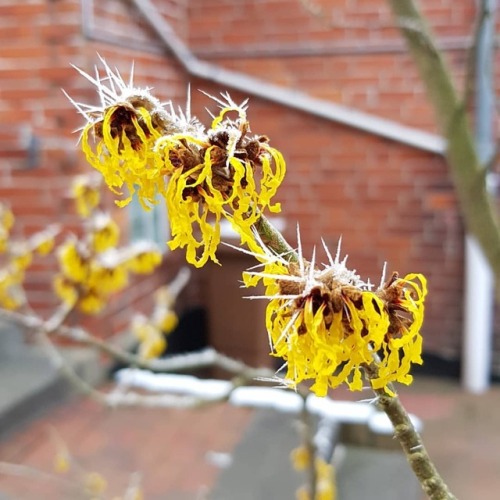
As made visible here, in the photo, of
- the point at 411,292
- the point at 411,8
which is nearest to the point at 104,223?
the point at 411,8

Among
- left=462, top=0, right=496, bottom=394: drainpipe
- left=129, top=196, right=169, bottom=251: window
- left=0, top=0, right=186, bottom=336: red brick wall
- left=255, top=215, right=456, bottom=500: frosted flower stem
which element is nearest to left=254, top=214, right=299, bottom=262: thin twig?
left=255, top=215, right=456, bottom=500: frosted flower stem

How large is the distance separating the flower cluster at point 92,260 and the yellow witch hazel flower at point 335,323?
1099mm

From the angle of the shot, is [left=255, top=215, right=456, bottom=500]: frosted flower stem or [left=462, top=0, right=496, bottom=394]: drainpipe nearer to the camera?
[left=255, top=215, right=456, bottom=500]: frosted flower stem

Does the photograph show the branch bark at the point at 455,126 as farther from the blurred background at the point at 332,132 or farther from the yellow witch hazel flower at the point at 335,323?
the blurred background at the point at 332,132

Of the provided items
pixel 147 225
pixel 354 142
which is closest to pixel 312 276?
pixel 147 225

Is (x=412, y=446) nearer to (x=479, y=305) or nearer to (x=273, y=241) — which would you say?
(x=273, y=241)

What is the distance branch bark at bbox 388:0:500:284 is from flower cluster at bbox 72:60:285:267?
61cm

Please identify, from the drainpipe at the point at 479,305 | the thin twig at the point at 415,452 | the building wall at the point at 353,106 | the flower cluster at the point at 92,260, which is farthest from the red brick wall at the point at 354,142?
the thin twig at the point at 415,452

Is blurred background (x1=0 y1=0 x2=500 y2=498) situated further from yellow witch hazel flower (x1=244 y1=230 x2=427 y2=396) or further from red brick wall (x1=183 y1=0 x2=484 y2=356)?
yellow witch hazel flower (x1=244 y1=230 x2=427 y2=396)

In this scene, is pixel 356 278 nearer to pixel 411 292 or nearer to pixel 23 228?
pixel 411 292

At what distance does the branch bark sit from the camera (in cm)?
94

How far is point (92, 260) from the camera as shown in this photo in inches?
57.3

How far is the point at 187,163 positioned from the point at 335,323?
12 centimetres

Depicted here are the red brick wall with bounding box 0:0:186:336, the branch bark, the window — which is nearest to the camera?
the branch bark
